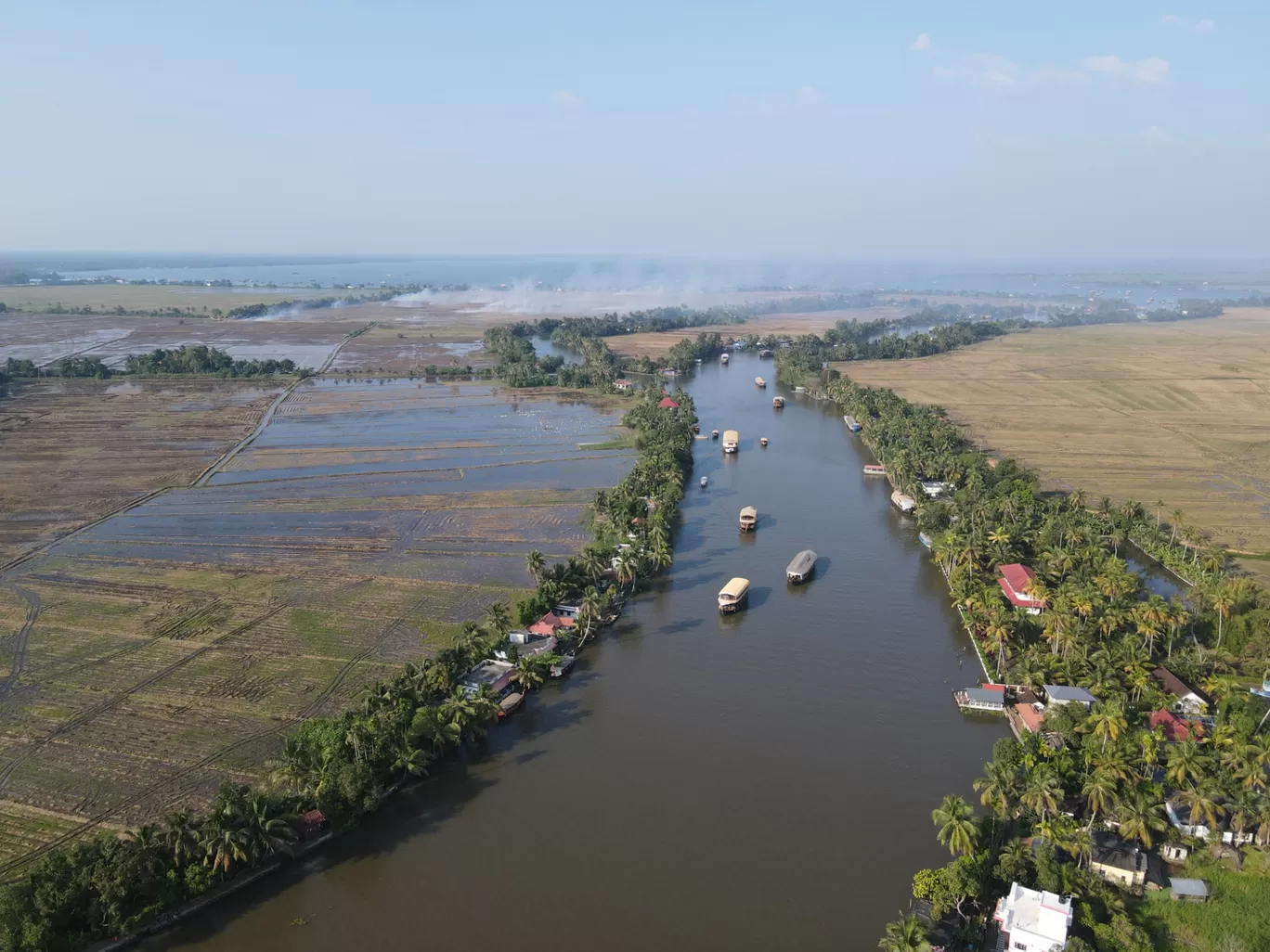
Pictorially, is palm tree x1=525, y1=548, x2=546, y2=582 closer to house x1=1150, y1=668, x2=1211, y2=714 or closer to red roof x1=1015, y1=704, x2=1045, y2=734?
red roof x1=1015, y1=704, x2=1045, y2=734

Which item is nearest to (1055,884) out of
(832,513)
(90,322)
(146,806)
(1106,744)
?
(1106,744)

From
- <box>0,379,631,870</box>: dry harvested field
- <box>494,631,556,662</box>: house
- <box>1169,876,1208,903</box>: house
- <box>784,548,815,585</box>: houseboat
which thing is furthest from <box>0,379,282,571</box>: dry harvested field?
<box>1169,876,1208,903</box>: house

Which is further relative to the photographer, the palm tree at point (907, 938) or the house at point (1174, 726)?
the house at point (1174, 726)

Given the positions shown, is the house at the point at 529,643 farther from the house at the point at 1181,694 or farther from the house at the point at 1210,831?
the house at the point at 1181,694

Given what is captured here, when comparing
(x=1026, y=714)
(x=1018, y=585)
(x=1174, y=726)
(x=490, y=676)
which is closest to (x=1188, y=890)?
(x=1174, y=726)

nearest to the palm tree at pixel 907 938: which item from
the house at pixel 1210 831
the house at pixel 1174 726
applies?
the house at pixel 1210 831

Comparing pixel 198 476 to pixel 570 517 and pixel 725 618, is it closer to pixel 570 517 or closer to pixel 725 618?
pixel 570 517
